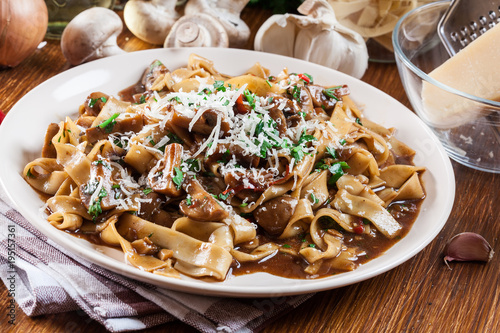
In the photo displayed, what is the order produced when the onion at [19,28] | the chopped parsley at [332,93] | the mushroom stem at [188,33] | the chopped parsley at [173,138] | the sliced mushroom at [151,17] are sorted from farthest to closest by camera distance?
the sliced mushroom at [151,17] → the mushroom stem at [188,33] → the onion at [19,28] → the chopped parsley at [332,93] → the chopped parsley at [173,138]

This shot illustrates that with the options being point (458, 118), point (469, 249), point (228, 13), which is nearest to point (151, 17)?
point (228, 13)

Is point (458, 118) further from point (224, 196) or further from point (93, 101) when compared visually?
point (93, 101)

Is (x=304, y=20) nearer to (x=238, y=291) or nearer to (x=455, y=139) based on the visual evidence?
(x=455, y=139)

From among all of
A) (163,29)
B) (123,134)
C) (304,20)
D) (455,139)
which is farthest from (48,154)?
(455,139)

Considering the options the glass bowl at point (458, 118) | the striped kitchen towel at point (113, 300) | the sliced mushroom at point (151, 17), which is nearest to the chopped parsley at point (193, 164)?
the striped kitchen towel at point (113, 300)

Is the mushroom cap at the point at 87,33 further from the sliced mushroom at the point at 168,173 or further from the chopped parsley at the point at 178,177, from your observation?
the chopped parsley at the point at 178,177

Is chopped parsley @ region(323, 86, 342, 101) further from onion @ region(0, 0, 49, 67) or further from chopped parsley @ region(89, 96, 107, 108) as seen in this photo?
onion @ region(0, 0, 49, 67)
